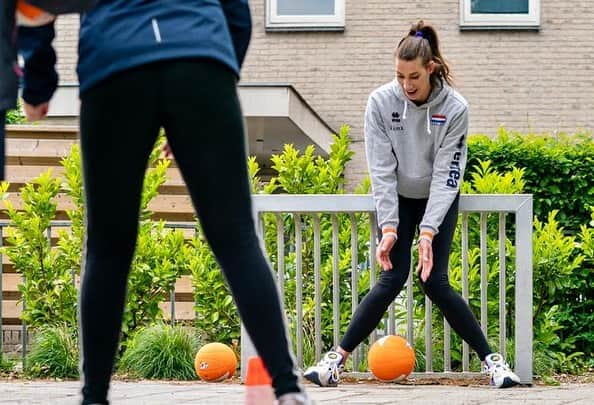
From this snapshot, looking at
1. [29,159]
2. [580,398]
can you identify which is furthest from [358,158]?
[580,398]

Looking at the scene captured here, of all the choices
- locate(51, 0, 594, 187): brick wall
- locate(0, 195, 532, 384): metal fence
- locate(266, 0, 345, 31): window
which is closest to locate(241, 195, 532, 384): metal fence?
locate(0, 195, 532, 384): metal fence

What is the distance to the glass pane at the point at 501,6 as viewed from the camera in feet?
50.2

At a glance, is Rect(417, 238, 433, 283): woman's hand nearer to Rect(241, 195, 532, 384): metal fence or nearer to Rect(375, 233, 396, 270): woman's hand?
Rect(375, 233, 396, 270): woman's hand

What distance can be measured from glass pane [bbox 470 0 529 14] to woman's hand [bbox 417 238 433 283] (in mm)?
10186

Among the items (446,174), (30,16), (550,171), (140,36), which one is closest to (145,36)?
(140,36)

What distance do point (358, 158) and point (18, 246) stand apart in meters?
8.56

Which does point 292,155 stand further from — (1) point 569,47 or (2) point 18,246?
(1) point 569,47

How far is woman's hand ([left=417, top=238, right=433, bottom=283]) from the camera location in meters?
5.58

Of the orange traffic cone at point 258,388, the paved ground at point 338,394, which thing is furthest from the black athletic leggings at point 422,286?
the orange traffic cone at point 258,388

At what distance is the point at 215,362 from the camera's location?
6.29m

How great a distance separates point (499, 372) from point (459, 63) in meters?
10.1

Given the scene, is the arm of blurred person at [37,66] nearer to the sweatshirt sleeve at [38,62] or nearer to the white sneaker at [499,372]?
the sweatshirt sleeve at [38,62]

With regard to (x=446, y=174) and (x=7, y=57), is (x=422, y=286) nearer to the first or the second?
(x=446, y=174)

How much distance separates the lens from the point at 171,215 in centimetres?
889
